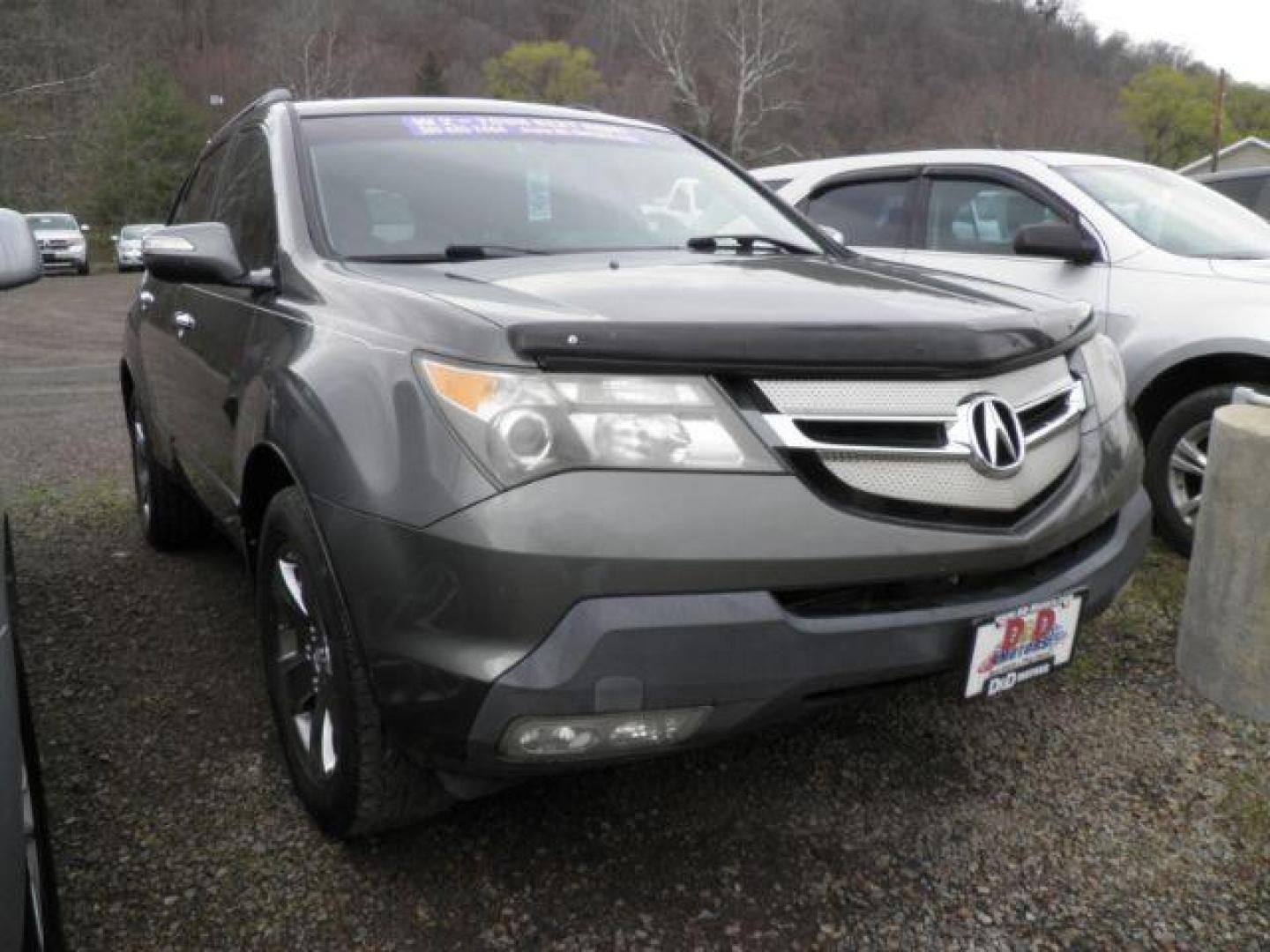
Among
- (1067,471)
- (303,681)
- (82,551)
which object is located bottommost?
(82,551)

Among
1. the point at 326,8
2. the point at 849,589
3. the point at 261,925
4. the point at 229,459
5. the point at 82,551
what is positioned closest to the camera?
the point at 849,589

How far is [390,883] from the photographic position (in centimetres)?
210

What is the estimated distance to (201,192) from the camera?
3.80 metres

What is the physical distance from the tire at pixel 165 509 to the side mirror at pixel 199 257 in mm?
1507

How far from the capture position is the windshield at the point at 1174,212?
4277mm

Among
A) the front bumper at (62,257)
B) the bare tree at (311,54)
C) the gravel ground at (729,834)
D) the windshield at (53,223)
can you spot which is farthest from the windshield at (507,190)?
the bare tree at (311,54)

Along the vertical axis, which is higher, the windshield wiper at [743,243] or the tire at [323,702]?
the windshield wiper at [743,243]

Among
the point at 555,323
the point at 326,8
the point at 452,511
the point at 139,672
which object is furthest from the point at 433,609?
the point at 326,8

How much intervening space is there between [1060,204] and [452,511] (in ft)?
12.2

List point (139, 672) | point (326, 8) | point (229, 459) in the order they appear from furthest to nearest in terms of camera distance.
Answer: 1. point (326, 8)
2. point (139, 672)
3. point (229, 459)

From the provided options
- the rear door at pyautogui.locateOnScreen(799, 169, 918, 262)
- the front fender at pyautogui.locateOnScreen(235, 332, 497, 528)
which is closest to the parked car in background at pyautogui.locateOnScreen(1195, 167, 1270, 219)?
the rear door at pyautogui.locateOnScreen(799, 169, 918, 262)

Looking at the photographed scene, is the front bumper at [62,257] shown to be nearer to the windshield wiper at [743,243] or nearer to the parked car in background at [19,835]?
the windshield wiper at [743,243]

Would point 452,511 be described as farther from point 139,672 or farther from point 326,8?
point 326,8

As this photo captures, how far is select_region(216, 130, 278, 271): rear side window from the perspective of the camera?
2.65 m
